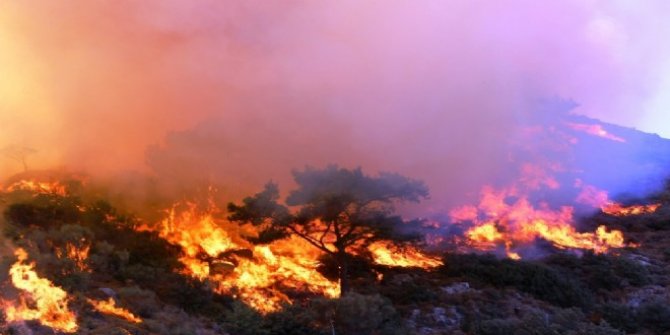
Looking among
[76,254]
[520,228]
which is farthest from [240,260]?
[520,228]

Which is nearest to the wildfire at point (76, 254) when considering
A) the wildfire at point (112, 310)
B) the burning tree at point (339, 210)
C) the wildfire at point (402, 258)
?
the wildfire at point (112, 310)

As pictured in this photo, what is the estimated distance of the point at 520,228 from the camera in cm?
2708

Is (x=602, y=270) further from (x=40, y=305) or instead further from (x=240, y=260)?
(x=40, y=305)

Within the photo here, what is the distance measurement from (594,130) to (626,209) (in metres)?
12.4

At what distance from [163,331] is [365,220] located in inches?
318

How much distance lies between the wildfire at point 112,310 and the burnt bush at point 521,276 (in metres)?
13.0

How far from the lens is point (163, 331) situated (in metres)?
11.4

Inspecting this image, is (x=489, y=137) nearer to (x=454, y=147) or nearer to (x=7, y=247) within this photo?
(x=454, y=147)

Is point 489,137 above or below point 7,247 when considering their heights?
above

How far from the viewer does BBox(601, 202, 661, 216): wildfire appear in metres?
32.0

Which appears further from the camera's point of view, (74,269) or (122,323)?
(74,269)

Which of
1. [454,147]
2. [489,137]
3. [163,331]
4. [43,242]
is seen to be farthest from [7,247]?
[489,137]

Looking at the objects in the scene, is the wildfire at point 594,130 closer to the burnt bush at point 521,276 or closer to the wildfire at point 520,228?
the wildfire at point 520,228

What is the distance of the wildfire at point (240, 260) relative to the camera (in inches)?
726
